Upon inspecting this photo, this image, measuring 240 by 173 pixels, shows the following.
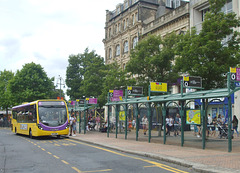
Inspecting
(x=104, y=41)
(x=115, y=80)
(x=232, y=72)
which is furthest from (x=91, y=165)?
(x=104, y=41)

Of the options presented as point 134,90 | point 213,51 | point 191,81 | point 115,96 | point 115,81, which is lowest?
point 115,96

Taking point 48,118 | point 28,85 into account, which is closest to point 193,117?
point 48,118

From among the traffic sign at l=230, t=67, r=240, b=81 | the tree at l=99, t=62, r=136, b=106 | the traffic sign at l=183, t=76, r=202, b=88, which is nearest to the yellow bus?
the tree at l=99, t=62, r=136, b=106

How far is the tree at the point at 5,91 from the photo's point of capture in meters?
57.6

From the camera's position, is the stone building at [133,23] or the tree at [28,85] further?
the tree at [28,85]

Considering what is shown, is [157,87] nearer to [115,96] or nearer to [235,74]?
[115,96]

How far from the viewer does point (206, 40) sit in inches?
727

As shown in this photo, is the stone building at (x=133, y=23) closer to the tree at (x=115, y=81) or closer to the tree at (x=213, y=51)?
the tree at (x=115, y=81)

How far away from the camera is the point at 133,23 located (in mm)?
46375

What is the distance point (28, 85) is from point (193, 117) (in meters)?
45.4

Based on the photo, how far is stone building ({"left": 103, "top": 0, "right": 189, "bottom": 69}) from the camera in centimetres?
3888

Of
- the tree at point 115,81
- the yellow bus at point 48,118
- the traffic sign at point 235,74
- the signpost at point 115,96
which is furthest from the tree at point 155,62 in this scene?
→ the traffic sign at point 235,74

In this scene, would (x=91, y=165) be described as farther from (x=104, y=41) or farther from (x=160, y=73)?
(x=104, y=41)

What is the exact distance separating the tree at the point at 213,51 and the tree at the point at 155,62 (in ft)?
14.7
